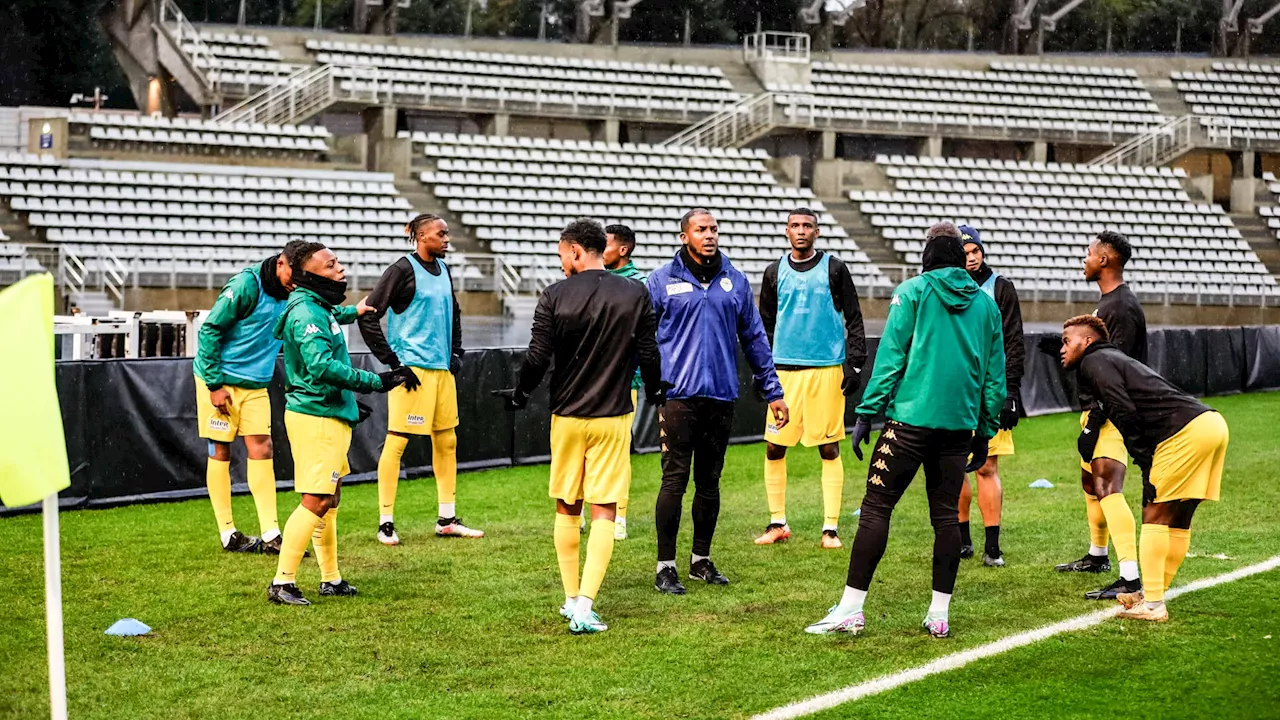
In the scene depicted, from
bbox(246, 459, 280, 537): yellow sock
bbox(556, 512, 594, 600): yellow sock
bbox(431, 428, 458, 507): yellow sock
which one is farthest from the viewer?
bbox(431, 428, 458, 507): yellow sock

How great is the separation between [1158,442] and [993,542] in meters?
1.86

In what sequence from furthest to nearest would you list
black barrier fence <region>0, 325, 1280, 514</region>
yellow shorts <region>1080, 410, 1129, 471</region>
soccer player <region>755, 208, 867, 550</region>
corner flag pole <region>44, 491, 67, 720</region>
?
1. black barrier fence <region>0, 325, 1280, 514</region>
2. soccer player <region>755, 208, 867, 550</region>
3. yellow shorts <region>1080, 410, 1129, 471</region>
4. corner flag pole <region>44, 491, 67, 720</region>

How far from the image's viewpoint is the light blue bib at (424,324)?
30.8ft

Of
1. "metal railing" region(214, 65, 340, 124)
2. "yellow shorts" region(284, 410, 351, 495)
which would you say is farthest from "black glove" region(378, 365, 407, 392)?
"metal railing" region(214, 65, 340, 124)

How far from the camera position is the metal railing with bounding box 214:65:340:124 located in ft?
94.3

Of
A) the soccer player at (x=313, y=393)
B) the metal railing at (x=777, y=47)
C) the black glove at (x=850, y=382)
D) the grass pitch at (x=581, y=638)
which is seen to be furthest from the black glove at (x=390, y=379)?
the metal railing at (x=777, y=47)

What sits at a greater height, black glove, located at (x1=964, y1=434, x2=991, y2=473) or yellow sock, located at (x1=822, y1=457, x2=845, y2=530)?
black glove, located at (x1=964, y1=434, x2=991, y2=473)

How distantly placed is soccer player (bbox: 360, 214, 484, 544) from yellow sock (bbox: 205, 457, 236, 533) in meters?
0.94

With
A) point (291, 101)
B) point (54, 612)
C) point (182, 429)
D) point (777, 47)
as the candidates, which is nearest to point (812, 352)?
point (182, 429)

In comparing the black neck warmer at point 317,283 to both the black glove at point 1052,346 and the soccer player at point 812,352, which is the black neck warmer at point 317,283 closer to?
the soccer player at point 812,352

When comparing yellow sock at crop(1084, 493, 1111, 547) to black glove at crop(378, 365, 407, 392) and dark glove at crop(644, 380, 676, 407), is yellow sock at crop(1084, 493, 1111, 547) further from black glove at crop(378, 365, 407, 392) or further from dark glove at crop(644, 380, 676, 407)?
black glove at crop(378, 365, 407, 392)

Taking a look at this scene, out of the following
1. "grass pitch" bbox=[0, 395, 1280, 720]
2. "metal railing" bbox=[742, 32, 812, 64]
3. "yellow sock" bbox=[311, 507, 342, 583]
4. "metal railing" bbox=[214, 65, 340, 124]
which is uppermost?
"metal railing" bbox=[742, 32, 812, 64]

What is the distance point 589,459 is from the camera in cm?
702

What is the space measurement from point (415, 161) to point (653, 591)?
22377mm
